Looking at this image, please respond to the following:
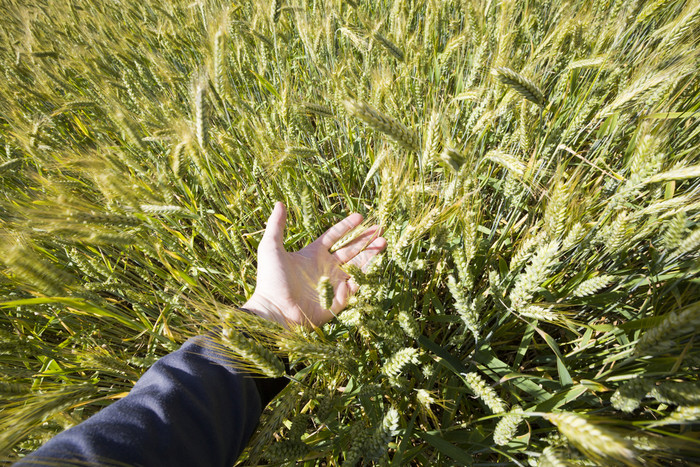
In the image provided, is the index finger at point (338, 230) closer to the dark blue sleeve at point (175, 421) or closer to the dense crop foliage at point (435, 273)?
the dense crop foliage at point (435, 273)

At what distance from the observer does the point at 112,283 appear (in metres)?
1.20

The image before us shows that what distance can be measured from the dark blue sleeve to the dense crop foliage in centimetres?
9

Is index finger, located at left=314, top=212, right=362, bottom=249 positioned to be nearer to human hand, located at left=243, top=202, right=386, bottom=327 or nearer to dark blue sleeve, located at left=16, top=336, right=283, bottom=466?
human hand, located at left=243, top=202, right=386, bottom=327

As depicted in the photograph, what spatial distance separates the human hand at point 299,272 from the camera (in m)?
1.27

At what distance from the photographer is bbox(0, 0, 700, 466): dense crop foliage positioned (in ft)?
2.79

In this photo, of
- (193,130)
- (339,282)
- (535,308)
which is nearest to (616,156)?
(535,308)

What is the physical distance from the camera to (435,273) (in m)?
1.43

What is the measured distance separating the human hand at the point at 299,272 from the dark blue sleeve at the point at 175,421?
0.92ft

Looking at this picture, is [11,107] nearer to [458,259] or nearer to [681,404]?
[458,259]

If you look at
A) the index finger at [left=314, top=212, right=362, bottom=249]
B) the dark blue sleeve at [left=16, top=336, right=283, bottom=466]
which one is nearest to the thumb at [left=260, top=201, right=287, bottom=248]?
the index finger at [left=314, top=212, right=362, bottom=249]

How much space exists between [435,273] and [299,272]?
0.65 meters

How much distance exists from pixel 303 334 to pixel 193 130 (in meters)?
1.08

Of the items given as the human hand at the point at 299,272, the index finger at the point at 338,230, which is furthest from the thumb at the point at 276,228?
the index finger at the point at 338,230

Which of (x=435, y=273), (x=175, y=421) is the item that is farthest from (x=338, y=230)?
(x=175, y=421)
